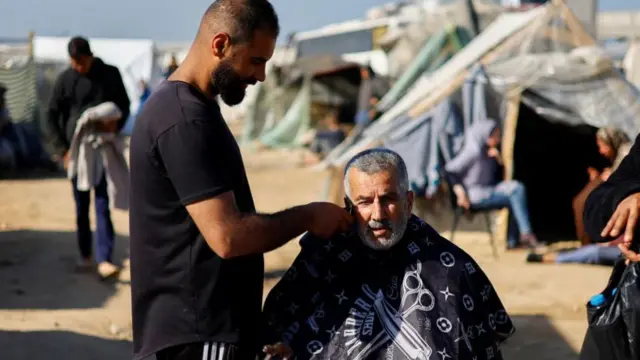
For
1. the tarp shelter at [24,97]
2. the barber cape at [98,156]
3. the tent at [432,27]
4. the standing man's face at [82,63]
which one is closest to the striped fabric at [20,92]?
the tarp shelter at [24,97]

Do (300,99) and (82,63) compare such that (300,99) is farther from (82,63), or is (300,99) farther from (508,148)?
(82,63)

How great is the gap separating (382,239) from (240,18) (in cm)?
102

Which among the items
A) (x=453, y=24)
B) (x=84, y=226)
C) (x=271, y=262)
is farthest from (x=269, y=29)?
(x=453, y=24)

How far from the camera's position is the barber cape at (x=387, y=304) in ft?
11.8

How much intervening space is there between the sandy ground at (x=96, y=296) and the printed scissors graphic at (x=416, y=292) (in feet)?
10.9

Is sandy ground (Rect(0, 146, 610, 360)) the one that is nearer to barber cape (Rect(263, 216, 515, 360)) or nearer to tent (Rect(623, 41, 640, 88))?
barber cape (Rect(263, 216, 515, 360))

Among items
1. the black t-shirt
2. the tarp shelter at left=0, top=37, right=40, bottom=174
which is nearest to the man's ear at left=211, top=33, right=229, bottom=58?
the black t-shirt

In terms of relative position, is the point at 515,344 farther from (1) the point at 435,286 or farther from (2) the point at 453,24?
(2) the point at 453,24

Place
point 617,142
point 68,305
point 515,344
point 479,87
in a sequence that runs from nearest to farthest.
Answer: point 515,344 < point 68,305 < point 617,142 < point 479,87

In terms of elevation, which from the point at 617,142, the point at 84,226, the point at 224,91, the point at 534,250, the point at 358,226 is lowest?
the point at 534,250

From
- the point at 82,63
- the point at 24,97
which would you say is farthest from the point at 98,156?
the point at 24,97

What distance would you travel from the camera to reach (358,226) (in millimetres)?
3734

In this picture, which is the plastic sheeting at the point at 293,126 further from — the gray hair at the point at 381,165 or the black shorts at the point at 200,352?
the black shorts at the point at 200,352

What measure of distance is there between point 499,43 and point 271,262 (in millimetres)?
4539
